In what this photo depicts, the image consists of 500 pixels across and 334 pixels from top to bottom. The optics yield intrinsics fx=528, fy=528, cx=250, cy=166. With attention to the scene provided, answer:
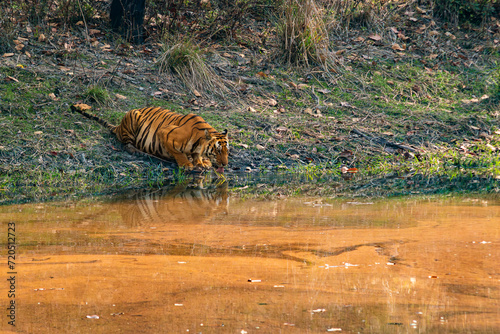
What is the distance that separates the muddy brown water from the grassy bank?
145cm

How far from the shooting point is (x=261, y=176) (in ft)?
21.3

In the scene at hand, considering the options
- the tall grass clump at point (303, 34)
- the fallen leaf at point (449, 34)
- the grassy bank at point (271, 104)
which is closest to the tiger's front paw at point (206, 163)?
the grassy bank at point (271, 104)

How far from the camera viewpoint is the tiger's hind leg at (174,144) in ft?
21.7

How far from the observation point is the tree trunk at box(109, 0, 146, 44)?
9.50 m

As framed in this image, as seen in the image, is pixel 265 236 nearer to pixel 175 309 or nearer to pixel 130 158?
pixel 175 309

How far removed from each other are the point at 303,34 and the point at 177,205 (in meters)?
5.48

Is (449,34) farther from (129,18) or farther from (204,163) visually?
(204,163)

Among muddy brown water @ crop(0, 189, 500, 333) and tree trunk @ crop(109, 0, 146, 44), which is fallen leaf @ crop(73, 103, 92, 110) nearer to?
tree trunk @ crop(109, 0, 146, 44)

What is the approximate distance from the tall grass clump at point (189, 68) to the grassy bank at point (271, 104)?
22 mm

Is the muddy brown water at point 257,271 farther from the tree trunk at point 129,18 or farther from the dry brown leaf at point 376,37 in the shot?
the dry brown leaf at point 376,37

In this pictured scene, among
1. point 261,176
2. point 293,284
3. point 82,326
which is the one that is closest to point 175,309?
point 82,326

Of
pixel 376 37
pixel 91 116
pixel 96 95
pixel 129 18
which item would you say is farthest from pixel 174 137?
pixel 376 37

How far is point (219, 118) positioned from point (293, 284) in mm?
5421

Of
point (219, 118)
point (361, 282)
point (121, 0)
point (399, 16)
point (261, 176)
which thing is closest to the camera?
point (361, 282)
